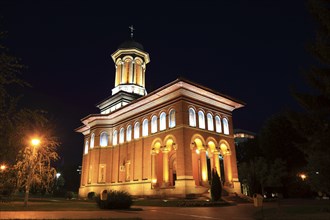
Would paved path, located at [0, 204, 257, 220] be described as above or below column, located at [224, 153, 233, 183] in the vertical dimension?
below

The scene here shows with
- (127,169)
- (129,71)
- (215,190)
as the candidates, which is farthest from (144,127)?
(215,190)

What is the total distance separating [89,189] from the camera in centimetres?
3409

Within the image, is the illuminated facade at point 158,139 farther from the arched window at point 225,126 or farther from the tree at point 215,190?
the tree at point 215,190

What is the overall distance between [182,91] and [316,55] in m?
13.5

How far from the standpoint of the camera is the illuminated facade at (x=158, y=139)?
26.4 meters

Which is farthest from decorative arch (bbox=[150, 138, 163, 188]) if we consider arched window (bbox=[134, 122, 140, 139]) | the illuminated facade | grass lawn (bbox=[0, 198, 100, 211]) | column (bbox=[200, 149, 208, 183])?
grass lawn (bbox=[0, 198, 100, 211])

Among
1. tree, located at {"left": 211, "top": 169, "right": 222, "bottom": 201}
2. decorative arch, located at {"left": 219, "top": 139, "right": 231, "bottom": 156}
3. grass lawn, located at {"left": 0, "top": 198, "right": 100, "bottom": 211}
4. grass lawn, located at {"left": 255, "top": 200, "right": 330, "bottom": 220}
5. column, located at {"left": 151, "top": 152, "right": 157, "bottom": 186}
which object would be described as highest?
decorative arch, located at {"left": 219, "top": 139, "right": 231, "bottom": 156}

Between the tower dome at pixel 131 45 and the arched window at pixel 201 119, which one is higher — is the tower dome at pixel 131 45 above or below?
above

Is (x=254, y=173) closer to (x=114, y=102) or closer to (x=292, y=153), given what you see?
(x=292, y=153)

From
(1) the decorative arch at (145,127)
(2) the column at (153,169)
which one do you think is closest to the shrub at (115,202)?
(2) the column at (153,169)

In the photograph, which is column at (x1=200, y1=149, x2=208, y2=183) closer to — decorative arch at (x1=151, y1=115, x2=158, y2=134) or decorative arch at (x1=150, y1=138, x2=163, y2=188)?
decorative arch at (x1=150, y1=138, x2=163, y2=188)

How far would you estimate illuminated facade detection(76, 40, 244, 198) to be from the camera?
26.4 metres

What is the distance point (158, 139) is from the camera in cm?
2820

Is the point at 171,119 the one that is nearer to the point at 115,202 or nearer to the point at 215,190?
the point at 215,190
